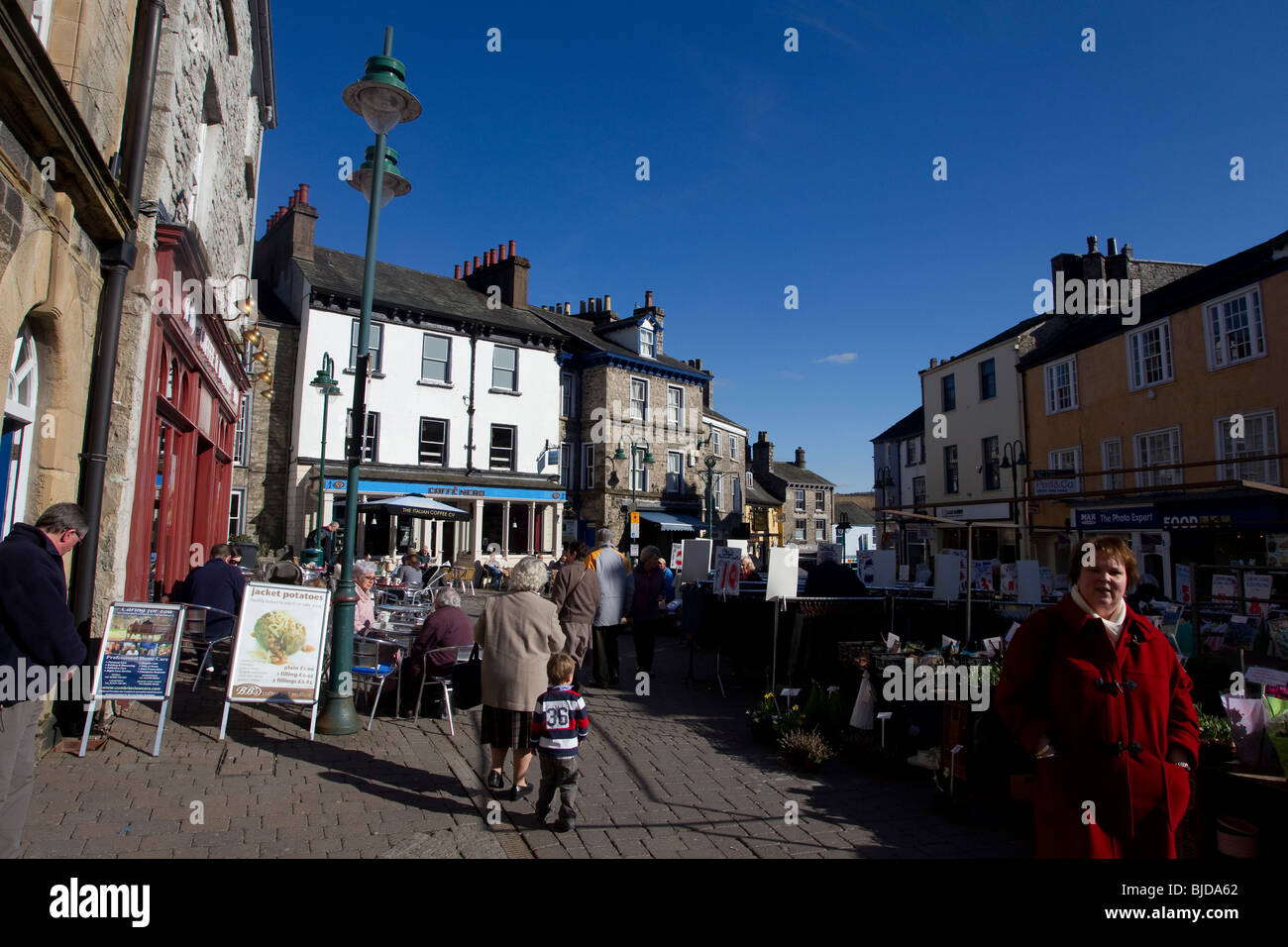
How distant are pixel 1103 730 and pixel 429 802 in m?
4.04

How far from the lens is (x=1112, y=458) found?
22.7 meters

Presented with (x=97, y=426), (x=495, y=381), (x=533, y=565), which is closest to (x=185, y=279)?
(x=97, y=426)

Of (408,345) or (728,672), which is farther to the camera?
(408,345)

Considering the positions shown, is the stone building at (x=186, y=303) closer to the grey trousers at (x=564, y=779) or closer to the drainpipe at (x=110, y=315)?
the drainpipe at (x=110, y=315)

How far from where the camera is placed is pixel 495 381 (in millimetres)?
31109

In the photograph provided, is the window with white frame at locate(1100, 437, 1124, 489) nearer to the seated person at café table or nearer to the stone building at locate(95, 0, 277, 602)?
the seated person at café table

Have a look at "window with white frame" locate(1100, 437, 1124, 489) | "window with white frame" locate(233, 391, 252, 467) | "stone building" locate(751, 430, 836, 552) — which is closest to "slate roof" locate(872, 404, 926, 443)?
"stone building" locate(751, 430, 836, 552)

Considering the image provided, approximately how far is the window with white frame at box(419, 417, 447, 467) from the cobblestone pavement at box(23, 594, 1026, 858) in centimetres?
2242

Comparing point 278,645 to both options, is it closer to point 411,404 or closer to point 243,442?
point 243,442

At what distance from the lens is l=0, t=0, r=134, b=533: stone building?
460 centimetres

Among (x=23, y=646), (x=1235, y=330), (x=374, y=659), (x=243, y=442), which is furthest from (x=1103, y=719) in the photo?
(x=243, y=442)
